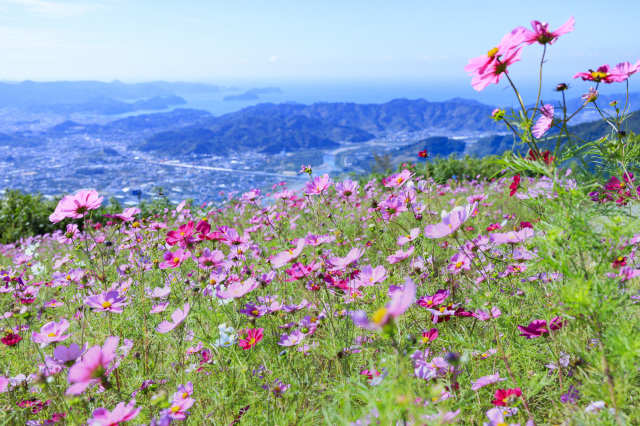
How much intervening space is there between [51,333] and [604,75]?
2.01 m

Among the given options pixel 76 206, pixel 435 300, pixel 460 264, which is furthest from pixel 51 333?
pixel 460 264

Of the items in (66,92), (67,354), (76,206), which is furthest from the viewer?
(66,92)

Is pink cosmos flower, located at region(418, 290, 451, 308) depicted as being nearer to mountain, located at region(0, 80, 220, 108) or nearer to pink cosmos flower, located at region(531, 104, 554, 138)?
pink cosmos flower, located at region(531, 104, 554, 138)

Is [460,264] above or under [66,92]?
under

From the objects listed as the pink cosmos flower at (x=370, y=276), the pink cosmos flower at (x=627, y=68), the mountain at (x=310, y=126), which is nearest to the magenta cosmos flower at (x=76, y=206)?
the pink cosmos flower at (x=370, y=276)

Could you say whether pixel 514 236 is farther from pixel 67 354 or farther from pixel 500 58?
pixel 67 354

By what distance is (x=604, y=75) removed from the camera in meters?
1.14

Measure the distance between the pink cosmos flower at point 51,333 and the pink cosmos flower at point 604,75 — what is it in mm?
1852

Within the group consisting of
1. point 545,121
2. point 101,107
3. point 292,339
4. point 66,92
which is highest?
point 66,92

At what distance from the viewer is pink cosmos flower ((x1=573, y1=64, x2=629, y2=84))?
3.66ft

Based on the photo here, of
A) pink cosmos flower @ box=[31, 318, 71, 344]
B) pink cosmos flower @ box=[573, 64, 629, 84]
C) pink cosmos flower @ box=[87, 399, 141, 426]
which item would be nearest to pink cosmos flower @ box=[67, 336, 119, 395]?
pink cosmos flower @ box=[87, 399, 141, 426]

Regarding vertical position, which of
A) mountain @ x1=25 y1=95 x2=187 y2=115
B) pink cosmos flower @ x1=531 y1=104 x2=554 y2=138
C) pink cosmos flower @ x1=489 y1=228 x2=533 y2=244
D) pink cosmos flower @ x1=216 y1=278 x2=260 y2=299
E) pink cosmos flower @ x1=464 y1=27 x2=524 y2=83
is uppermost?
mountain @ x1=25 y1=95 x2=187 y2=115

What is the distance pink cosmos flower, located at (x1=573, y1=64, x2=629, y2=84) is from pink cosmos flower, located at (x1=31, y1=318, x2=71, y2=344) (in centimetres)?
185

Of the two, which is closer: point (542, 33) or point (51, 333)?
point (542, 33)
